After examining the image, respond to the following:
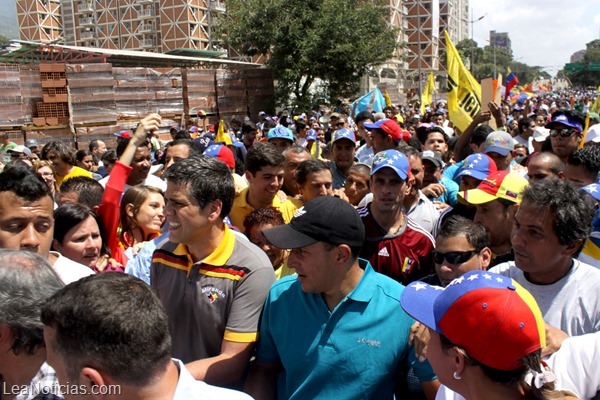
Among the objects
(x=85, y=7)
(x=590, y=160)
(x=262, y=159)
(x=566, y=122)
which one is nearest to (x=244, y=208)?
(x=262, y=159)

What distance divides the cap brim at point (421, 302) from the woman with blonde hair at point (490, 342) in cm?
6

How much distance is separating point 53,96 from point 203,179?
14447 mm

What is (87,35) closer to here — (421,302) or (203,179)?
(203,179)

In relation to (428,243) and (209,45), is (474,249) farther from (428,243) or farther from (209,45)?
(209,45)

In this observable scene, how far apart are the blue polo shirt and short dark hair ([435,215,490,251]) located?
2.47ft

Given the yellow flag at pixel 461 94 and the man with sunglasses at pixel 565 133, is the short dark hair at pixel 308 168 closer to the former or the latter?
the man with sunglasses at pixel 565 133

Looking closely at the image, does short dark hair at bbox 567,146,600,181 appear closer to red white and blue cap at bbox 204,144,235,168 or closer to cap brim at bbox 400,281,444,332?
cap brim at bbox 400,281,444,332

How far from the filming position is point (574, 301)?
2.54 meters

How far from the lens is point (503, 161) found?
5.89 m

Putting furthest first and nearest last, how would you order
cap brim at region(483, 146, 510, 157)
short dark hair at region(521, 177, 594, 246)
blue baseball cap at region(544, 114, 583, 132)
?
blue baseball cap at region(544, 114, 583, 132)
cap brim at region(483, 146, 510, 157)
short dark hair at region(521, 177, 594, 246)

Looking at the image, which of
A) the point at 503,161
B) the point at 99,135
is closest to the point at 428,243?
the point at 503,161

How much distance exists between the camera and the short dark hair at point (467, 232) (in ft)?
10.2

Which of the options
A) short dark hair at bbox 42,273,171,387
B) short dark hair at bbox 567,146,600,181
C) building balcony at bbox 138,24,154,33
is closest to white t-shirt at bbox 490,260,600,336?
short dark hair at bbox 42,273,171,387

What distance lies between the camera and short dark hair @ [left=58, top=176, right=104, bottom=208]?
458 centimetres
